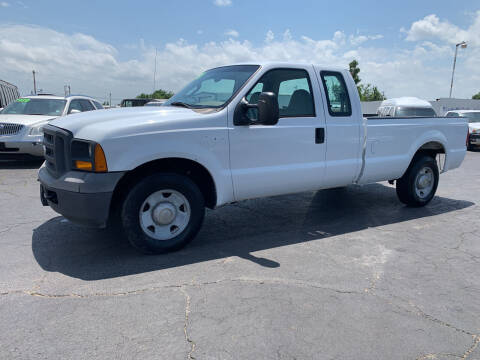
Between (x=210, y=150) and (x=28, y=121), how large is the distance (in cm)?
710

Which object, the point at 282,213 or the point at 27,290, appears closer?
the point at 27,290

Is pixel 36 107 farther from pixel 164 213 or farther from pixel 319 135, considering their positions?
pixel 319 135

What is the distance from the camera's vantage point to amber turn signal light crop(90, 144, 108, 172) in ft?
11.1

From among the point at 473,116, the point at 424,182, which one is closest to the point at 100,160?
the point at 424,182

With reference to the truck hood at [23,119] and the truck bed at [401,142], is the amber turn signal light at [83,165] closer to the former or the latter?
the truck bed at [401,142]

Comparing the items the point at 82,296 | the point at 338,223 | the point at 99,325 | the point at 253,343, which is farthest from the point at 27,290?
the point at 338,223

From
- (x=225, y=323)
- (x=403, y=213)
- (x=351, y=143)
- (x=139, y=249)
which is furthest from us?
(x=403, y=213)

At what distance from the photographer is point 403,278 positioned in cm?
355

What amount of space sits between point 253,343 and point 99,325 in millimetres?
1046

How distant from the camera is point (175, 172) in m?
4.02

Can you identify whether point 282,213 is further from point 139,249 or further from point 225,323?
point 225,323

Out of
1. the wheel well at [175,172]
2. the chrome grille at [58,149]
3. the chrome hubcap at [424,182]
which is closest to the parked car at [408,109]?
the chrome hubcap at [424,182]

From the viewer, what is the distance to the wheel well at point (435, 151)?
20.1ft

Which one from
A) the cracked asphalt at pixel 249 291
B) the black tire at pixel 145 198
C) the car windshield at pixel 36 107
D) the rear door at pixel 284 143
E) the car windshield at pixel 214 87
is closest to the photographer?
the cracked asphalt at pixel 249 291
